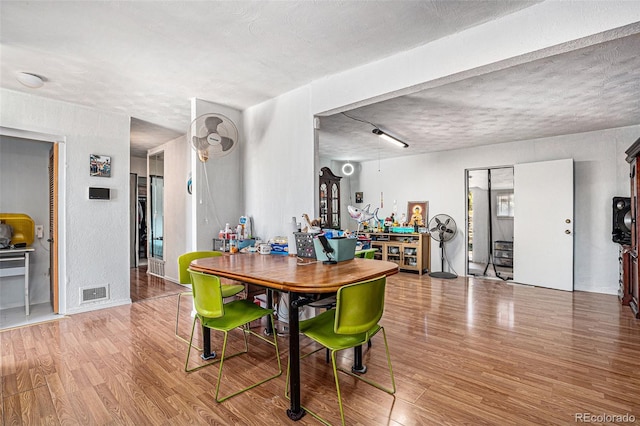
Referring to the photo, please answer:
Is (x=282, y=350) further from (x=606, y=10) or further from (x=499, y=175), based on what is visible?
(x=499, y=175)

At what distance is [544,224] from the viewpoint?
516cm

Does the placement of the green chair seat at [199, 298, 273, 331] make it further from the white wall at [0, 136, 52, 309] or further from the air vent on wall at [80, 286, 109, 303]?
the white wall at [0, 136, 52, 309]

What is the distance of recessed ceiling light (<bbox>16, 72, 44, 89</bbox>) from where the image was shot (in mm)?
3030

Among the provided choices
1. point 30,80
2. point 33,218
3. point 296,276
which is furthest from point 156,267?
point 296,276

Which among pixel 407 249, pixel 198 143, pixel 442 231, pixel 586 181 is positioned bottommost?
pixel 407 249

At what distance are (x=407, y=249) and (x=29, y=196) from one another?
240 inches

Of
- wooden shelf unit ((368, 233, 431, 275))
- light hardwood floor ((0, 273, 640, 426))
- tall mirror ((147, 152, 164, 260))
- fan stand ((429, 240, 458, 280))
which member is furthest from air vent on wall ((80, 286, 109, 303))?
fan stand ((429, 240, 458, 280))

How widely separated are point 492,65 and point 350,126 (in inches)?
102

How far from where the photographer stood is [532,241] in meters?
5.27

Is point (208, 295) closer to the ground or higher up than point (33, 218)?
closer to the ground

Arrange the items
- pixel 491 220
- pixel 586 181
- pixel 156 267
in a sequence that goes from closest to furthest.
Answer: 1. pixel 586 181
2. pixel 156 267
3. pixel 491 220

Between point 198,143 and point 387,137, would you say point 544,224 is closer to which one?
point 387,137

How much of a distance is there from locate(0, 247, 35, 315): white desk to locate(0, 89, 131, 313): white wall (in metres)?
0.37

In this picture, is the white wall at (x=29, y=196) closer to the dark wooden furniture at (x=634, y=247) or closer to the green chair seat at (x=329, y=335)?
the green chair seat at (x=329, y=335)
